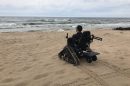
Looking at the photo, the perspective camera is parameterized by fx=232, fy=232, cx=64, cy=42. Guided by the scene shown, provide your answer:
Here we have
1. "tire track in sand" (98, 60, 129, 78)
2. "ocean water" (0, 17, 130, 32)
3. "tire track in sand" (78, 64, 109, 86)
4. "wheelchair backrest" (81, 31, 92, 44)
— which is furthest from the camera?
"ocean water" (0, 17, 130, 32)

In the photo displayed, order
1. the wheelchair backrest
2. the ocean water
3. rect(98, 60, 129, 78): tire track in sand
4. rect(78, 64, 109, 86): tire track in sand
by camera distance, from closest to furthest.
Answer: rect(78, 64, 109, 86): tire track in sand, rect(98, 60, 129, 78): tire track in sand, the wheelchair backrest, the ocean water

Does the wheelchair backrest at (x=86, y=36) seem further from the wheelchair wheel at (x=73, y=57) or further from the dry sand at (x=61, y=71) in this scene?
the dry sand at (x=61, y=71)

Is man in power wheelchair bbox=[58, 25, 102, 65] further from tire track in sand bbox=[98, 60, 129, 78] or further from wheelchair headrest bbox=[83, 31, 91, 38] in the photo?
tire track in sand bbox=[98, 60, 129, 78]

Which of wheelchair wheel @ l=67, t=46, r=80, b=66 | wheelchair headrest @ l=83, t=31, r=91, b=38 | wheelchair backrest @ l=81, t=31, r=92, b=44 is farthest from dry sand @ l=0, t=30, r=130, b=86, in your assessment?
wheelchair headrest @ l=83, t=31, r=91, b=38

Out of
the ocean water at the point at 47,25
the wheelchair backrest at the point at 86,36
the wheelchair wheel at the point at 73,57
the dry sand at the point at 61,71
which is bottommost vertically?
the ocean water at the point at 47,25

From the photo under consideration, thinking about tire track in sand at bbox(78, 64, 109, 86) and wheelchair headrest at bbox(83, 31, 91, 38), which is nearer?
tire track in sand at bbox(78, 64, 109, 86)

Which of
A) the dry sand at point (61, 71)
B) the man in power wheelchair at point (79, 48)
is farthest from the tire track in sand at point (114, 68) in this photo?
the man in power wheelchair at point (79, 48)

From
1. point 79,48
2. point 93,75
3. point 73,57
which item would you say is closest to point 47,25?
point 79,48

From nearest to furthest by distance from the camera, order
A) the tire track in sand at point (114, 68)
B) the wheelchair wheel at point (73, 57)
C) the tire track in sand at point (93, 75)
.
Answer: the tire track in sand at point (93, 75)
the tire track in sand at point (114, 68)
the wheelchair wheel at point (73, 57)

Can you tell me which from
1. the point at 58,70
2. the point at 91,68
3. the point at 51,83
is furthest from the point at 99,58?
the point at 51,83

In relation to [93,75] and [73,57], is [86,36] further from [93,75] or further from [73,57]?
[93,75]

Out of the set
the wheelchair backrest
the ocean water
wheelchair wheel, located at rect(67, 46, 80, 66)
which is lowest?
the ocean water

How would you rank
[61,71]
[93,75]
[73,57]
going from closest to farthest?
[93,75] → [61,71] → [73,57]

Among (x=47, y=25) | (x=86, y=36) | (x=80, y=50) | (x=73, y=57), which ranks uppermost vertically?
(x=86, y=36)
